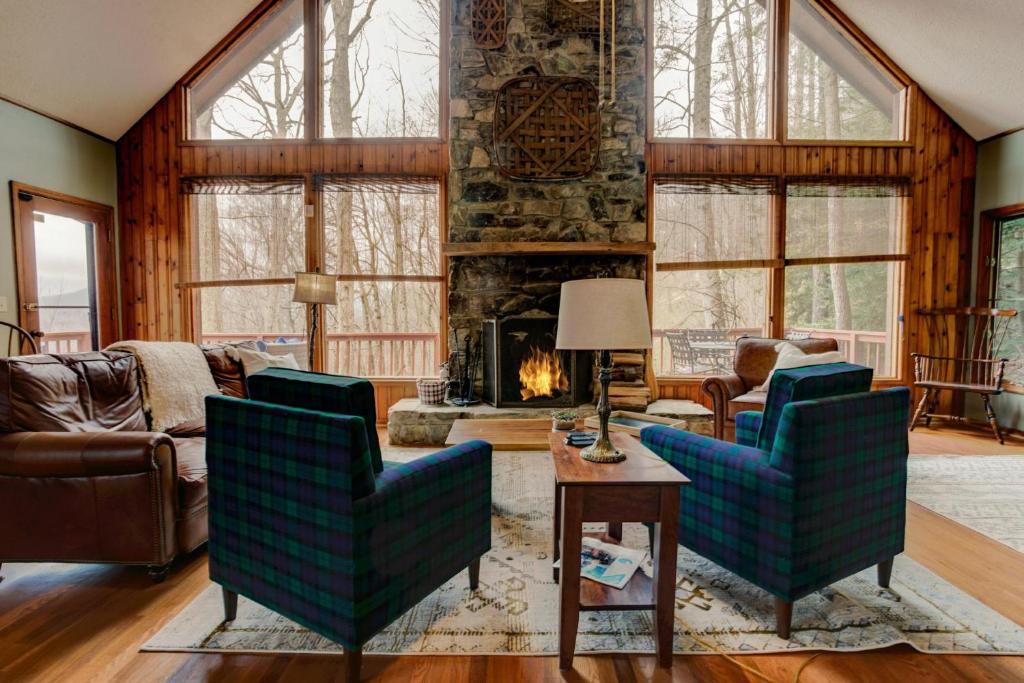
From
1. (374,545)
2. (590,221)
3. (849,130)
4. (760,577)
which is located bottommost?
(760,577)

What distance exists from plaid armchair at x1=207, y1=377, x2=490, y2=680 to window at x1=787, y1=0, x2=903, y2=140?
16.7 ft

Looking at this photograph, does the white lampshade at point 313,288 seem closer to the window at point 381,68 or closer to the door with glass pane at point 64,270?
the window at point 381,68

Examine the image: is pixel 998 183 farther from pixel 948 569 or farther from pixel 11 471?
pixel 11 471

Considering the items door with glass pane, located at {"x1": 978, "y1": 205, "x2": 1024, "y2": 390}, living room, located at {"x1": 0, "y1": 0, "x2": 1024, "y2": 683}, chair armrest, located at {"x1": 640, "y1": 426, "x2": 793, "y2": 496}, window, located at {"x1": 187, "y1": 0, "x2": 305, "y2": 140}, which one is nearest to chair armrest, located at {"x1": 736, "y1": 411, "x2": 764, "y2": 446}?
living room, located at {"x1": 0, "y1": 0, "x2": 1024, "y2": 683}

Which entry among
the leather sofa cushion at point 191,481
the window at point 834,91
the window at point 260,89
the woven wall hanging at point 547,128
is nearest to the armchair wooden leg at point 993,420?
the window at point 834,91

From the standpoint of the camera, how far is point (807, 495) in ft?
5.39

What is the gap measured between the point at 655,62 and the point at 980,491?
424 centimetres

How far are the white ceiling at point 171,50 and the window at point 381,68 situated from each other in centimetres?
79

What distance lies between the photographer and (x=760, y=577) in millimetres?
1722

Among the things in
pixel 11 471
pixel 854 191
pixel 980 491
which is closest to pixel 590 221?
pixel 854 191

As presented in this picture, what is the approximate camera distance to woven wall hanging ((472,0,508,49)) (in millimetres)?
4391

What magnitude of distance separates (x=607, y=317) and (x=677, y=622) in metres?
1.13

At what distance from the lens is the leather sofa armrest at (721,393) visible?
3.79m

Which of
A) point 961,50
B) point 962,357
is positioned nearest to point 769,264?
point 962,357
